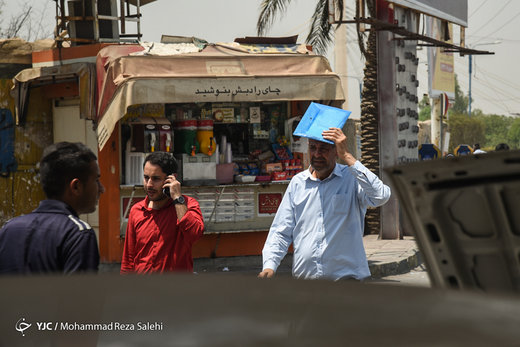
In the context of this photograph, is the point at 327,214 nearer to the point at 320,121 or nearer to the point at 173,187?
the point at 320,121

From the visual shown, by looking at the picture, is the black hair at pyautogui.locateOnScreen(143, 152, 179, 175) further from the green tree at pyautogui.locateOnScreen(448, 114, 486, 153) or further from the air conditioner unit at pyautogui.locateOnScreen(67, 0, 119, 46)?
the green tree at pyautogui.locateOnScreen(448, 114, 486, 153)

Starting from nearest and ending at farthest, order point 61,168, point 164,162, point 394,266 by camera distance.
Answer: point 61,168
point 164,162
point 394,266

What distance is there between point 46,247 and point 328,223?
2268 mm

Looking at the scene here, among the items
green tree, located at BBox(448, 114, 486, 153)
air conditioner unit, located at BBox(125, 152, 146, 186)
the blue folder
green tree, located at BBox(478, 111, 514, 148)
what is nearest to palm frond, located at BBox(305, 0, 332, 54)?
air conditioner unit, located at BBox(125, 152, 146, 186)

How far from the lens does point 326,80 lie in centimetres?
1166

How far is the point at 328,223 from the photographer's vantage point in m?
4.70

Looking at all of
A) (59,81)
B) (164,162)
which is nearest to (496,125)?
(59,81)

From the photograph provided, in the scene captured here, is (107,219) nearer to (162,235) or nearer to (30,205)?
(30,205)

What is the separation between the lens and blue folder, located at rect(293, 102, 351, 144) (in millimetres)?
5035

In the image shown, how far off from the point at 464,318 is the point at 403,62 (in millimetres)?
15308

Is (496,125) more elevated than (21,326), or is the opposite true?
(21,326)

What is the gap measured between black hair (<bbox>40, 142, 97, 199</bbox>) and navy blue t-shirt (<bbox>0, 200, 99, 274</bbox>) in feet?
0.76

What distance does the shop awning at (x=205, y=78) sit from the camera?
1086cm

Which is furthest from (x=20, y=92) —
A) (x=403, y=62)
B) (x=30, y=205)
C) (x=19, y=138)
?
(x=403, y=62)
